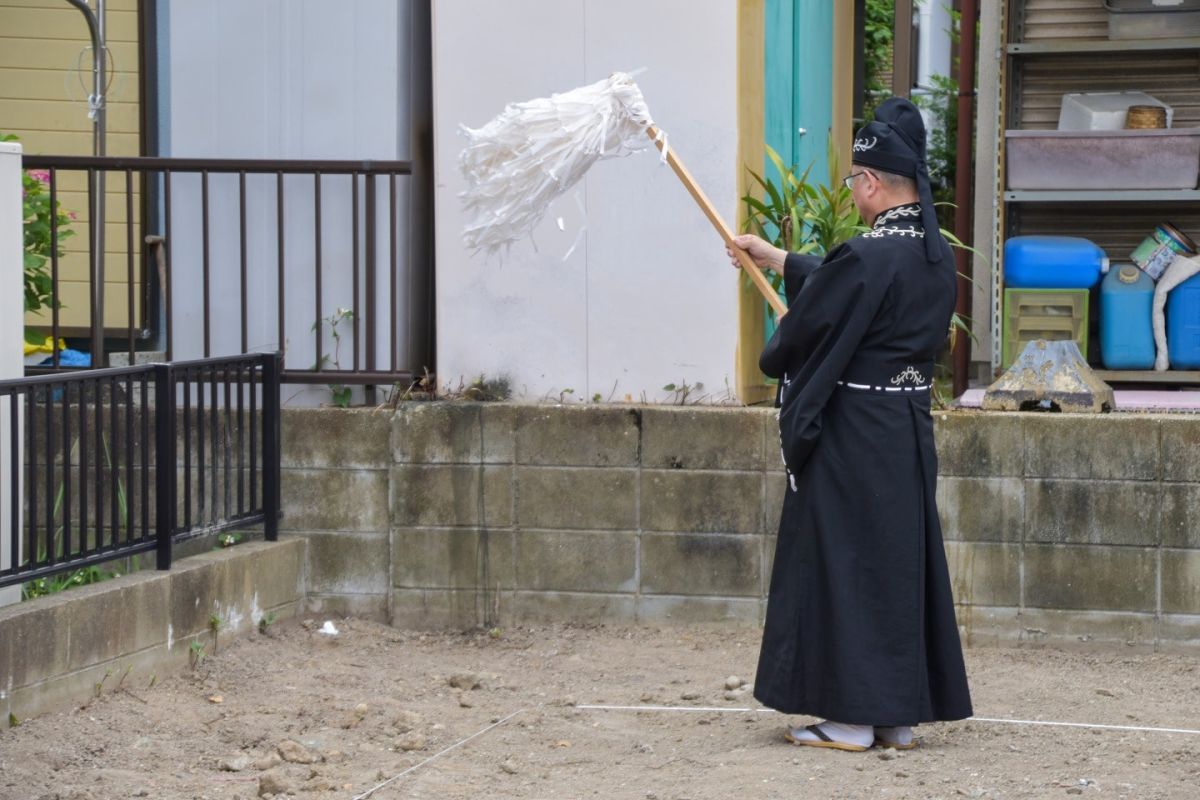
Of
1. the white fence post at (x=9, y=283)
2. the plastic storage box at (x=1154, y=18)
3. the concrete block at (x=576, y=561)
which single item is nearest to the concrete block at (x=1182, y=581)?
the concrete block at (x=576, y=561)

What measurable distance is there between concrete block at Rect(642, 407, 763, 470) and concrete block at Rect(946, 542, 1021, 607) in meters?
0.90

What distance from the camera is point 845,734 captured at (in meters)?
4.84

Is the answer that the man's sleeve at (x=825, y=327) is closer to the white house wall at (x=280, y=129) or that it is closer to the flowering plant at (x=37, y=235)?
the white house wall at (x=280, y=129)

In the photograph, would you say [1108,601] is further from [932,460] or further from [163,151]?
[163,151]

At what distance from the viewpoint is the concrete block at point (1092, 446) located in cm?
621

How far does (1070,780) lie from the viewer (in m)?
4.52

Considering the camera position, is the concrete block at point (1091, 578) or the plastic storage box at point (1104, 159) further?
the plastic storage box at point (1104, 159)

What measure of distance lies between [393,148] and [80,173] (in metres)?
1.76

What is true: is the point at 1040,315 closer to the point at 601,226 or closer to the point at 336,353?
the point at 601,226

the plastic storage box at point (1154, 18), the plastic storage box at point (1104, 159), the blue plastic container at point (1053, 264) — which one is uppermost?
the plastic storage box at point (1154, 18)

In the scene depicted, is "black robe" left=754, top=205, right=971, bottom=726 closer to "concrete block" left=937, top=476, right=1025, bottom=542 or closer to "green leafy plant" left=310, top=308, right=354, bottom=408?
"concrete block" left=937, top=476, right=1025, bottom=542

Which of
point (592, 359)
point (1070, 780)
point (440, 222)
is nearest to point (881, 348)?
point (1070, 780)

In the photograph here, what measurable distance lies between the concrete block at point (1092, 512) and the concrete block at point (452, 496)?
2.19m

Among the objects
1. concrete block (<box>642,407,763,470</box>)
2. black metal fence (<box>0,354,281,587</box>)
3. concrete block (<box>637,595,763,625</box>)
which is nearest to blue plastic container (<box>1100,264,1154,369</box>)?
concrete block (<box>642,407,763,470</box>)
